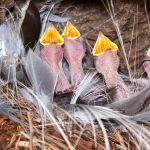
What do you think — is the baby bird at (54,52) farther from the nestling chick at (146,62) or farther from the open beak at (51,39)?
the nestling chick at (146,62)

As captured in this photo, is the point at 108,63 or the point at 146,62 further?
the point at 146,62

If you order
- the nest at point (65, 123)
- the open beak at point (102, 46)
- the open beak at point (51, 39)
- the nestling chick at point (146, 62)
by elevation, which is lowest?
the nest at point (65, 123)

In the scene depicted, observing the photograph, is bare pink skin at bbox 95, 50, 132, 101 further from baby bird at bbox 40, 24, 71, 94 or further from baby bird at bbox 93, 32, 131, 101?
baby bird at bbox 40, 24, 71, 94

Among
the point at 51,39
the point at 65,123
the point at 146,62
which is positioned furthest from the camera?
the point at 146,62

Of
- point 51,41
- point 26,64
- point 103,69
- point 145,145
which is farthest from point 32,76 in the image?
point 145,145

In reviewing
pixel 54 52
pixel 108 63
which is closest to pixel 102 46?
pixel 108 63

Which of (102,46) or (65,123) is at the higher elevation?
(102,46)

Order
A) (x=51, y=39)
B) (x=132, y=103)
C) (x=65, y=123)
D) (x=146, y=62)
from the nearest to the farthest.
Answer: (x=65, y=123) → (x=132, y=103) → (x=51, y=39) → (x=146, y=62)

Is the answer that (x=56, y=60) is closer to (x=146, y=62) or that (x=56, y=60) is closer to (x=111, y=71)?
(x=111, y=71)

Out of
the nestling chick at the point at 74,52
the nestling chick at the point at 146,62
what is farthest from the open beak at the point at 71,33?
the nestling chick at the point at 146,62

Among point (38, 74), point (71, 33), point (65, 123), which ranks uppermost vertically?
point (71, 33)
